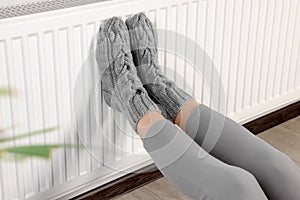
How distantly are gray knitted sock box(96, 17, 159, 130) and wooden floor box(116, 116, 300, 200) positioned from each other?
40 centimetres

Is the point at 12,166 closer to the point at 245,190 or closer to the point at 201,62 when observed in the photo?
the point at 245,190

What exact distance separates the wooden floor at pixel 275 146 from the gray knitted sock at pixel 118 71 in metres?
0.40

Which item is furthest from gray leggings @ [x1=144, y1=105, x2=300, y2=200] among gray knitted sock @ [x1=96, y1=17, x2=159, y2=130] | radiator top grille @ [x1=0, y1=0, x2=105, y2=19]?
radiator top grille @ [x1=0, y1=0, x2=105, y2=19]

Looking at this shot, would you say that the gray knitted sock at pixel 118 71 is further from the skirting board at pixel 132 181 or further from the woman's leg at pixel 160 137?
the skirting board at pixel 132 181

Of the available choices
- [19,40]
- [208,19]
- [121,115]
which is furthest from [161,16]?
[19,40]

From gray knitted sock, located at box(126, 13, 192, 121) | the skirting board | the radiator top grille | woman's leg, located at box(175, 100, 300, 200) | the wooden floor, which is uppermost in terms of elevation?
the radiator top grille

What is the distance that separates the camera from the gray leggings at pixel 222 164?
1.05m

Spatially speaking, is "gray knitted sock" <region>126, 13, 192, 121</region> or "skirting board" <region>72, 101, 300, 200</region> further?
"skirting board" <region>72, 101, 300, 200</region>

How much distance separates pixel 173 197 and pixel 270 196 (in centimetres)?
53

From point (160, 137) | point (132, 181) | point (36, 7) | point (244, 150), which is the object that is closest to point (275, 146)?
point (132, 181)

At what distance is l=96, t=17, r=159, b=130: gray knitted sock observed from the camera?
50.2 inches

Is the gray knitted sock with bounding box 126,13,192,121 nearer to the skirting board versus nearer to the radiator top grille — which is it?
the radiator top grille

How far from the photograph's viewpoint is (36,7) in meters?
1.22

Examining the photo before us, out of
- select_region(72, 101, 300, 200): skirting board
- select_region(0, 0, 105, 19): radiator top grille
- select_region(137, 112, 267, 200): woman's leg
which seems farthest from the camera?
select_region(72, 101, 300, 200): skirting board
